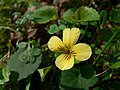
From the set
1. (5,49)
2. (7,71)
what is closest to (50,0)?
(5,49)

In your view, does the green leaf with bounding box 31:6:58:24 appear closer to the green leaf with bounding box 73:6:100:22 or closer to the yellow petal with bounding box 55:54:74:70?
the green leaf with bounding box 73:6:100:22

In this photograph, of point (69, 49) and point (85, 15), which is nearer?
point (69, 49)

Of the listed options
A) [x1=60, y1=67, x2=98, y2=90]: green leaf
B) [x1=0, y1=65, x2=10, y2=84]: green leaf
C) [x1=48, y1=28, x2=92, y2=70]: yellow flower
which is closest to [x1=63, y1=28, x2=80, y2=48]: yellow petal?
[x1=48, y1=28, x2=92, y2=70]: yellow flower

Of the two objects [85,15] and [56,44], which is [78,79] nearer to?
[56,44]

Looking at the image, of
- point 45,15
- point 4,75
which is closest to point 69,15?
point 45,15

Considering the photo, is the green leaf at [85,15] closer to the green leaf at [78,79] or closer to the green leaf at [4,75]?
the green leaf at [78,79]

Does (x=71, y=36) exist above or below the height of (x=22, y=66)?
above
